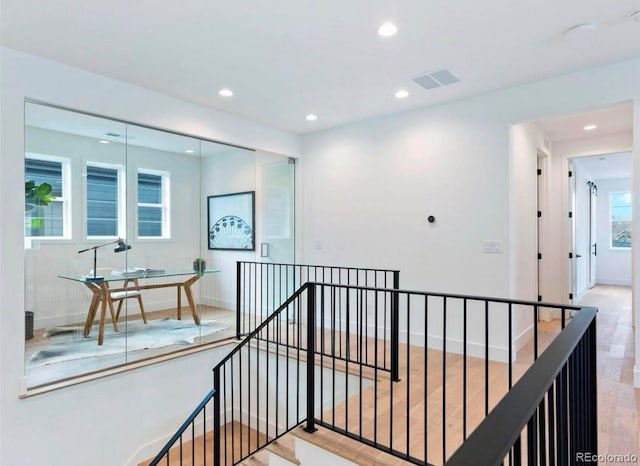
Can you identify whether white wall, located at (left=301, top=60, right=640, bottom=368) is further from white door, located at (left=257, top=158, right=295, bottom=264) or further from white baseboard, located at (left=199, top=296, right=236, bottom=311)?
white baseboard, located at (left=199, top=296, right=236, bottom=311)

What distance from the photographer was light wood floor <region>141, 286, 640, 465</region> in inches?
94.1

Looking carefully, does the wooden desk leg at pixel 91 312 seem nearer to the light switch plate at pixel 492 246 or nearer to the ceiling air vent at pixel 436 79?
the ceiling air vent at pixel 436 79

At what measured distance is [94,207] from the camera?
384 centimetres

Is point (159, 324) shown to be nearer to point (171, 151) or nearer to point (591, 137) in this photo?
point (171, 151)

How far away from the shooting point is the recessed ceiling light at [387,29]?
2.77 m

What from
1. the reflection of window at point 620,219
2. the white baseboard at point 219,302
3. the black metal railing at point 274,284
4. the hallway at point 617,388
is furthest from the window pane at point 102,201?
the reflection of window at point 620,219

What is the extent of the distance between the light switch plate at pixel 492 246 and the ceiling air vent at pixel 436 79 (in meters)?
1.73

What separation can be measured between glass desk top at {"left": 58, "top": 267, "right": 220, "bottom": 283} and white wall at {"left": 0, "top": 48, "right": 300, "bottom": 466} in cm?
62

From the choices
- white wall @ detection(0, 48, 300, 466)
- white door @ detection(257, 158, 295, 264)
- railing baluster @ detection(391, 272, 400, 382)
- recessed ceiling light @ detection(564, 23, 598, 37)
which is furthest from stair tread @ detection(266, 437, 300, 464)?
recessed ceiling light @ detection(564, 23, 598, 37)

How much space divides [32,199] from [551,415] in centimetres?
406

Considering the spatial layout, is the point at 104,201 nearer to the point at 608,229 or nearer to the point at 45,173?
the point at 45,173

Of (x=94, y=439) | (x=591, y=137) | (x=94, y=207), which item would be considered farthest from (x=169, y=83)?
(x=591, y=137)

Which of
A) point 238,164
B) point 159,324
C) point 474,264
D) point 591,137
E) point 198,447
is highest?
point 591,137

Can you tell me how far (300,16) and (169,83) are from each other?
187 cm
